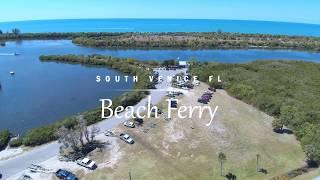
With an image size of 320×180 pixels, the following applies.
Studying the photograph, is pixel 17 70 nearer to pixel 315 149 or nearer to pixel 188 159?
pixel 188 159

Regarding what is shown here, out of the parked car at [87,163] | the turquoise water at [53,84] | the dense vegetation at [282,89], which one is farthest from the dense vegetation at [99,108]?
the dense vegetation at [282,89]

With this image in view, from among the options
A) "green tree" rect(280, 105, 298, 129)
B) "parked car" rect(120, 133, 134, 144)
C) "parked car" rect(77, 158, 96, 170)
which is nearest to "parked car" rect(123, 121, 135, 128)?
"parked car" rect(120, 133, 134, 144)

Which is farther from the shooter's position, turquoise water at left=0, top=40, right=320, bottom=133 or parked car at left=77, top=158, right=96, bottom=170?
turquoise water at left=0, top=40, right=320, bottom=133

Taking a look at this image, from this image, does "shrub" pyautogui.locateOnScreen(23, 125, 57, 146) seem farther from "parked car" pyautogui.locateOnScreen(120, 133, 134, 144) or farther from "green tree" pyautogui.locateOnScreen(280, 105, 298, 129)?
"green tree" pyautogui.locateOnScreen(280, 105, 298, 129)

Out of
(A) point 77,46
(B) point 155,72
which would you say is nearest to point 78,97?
(B) point 155,72

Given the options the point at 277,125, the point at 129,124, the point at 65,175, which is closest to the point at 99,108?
the point at 129,124

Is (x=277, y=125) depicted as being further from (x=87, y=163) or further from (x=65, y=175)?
(x=65, y=175)

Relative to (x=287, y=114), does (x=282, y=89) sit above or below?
above

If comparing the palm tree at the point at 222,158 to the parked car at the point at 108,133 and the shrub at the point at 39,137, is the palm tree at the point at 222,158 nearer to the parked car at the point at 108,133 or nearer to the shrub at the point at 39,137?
the parked car at the point at 108,133
